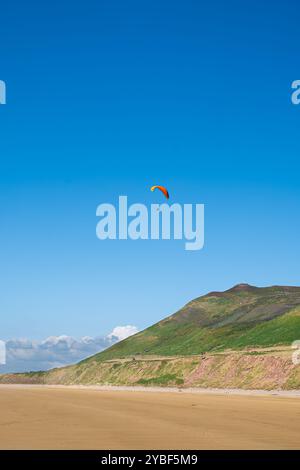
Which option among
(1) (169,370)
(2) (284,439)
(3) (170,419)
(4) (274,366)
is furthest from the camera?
(1) (169,370)

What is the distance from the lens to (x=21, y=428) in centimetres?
2503

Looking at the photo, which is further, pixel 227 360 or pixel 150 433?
pixel 227 360

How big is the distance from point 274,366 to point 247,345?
4017 centimetres

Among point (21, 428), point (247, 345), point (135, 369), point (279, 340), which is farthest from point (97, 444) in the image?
point (135, 369)

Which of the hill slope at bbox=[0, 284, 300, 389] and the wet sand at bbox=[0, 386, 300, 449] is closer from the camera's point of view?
the wet sand at bbox=[0, 386, 300, 449]

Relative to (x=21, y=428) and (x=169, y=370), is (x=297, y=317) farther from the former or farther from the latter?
(x=21, y=428)

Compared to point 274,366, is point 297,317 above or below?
above

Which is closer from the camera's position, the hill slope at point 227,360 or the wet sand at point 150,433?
the wet sand at point 150,433

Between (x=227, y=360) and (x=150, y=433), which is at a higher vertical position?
(x=150, y=433)
